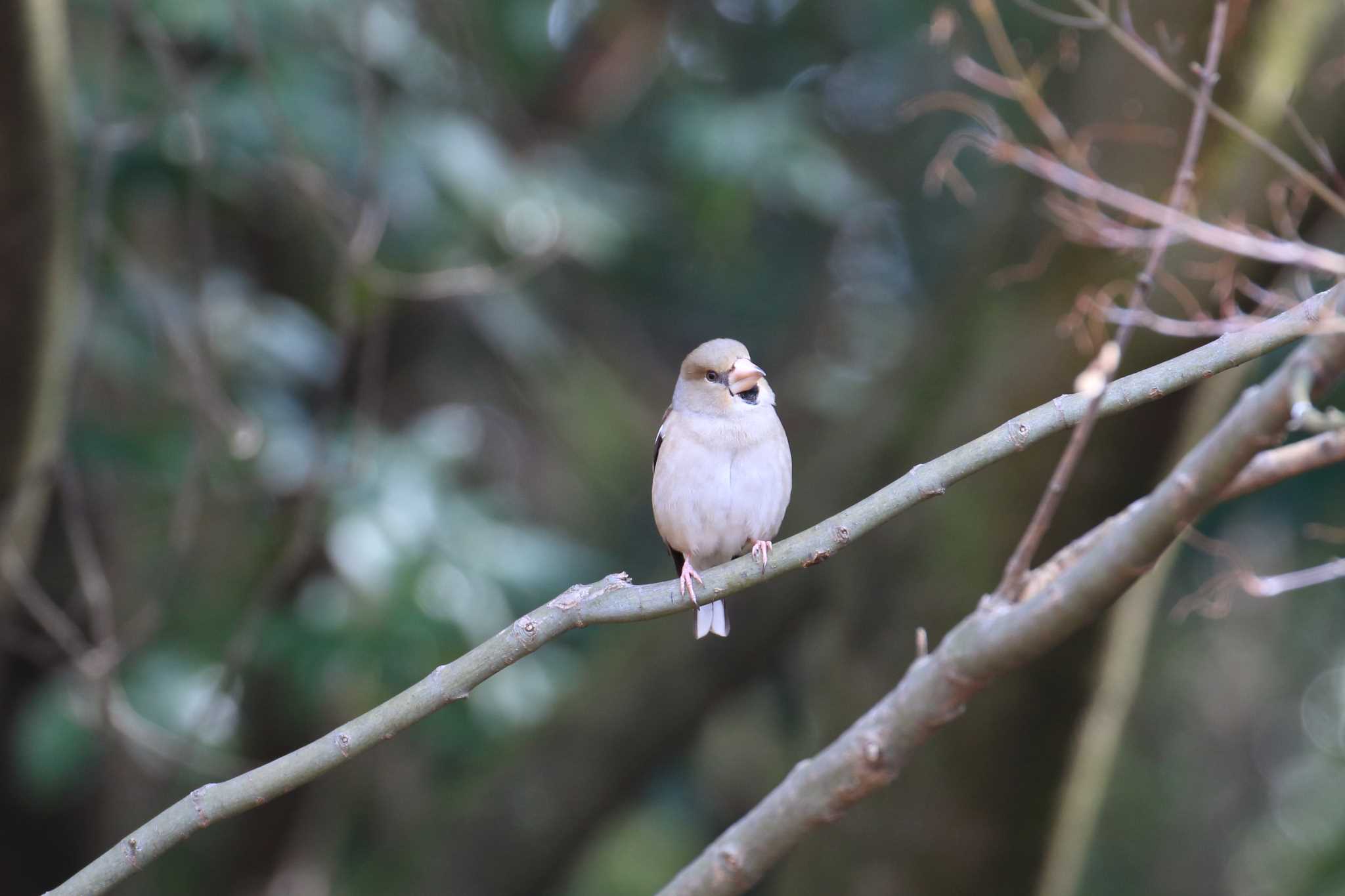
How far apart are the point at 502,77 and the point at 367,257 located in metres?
2.49

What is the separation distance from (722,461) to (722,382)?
0.22m

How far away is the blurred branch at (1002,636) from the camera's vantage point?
2.03 meters

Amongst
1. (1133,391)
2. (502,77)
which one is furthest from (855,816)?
(502,77)

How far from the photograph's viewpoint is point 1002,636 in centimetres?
247

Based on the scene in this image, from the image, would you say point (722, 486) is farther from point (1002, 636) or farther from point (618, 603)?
point (618, 603)

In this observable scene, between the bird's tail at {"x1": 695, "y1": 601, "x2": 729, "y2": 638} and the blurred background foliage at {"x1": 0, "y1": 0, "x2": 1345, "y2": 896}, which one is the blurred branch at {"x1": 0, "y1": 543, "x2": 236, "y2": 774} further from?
the bird's tail at {"x1": 695, "y1": 601, "x2": 729, "y2": 638}

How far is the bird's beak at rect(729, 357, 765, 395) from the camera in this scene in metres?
3.47

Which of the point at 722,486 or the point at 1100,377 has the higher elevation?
the point at 722,486

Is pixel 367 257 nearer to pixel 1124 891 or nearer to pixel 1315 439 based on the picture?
pixel 1315 439

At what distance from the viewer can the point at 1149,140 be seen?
3.98 metres

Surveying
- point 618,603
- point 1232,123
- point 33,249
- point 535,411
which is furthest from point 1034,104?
point 535,411

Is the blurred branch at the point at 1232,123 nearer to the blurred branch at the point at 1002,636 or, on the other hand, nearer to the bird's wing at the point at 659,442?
the blurred branch at the point at 1002,636

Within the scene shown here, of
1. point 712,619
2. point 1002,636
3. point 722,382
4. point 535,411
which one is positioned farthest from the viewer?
point 535,411

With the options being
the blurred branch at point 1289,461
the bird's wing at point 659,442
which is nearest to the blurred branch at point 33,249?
the bird's wing at point 659,442
